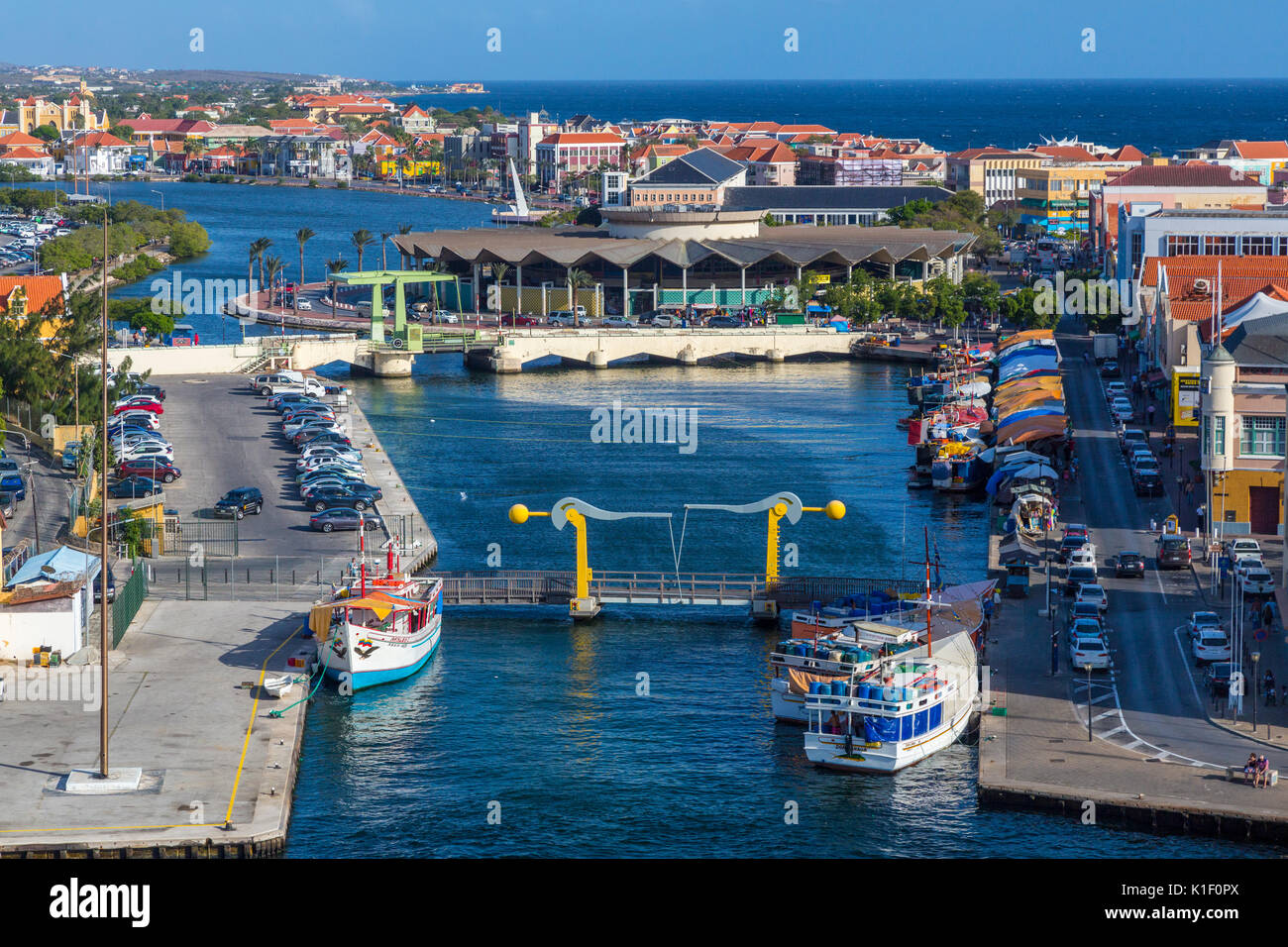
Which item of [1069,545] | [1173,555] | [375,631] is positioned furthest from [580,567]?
[1173,555]

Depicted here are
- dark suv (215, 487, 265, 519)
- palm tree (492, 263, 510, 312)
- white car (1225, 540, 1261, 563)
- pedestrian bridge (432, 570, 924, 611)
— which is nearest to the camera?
pedestrian bridge (432, 570, 924, 611)

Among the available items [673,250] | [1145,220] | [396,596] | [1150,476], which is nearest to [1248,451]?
[1150,476]

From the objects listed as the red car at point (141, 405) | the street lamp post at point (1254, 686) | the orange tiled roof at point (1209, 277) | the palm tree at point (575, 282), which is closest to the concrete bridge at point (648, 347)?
the palm tree at point (575, 282)

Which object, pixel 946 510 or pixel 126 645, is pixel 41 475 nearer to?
pixel 126 645

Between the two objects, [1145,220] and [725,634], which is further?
[1145,220]

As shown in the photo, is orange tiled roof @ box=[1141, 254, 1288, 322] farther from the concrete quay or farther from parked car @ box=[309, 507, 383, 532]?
the concrete quay

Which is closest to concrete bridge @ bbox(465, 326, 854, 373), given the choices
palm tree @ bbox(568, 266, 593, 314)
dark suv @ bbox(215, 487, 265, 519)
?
palm tree @ bbox(568, 266, 593, 314)
